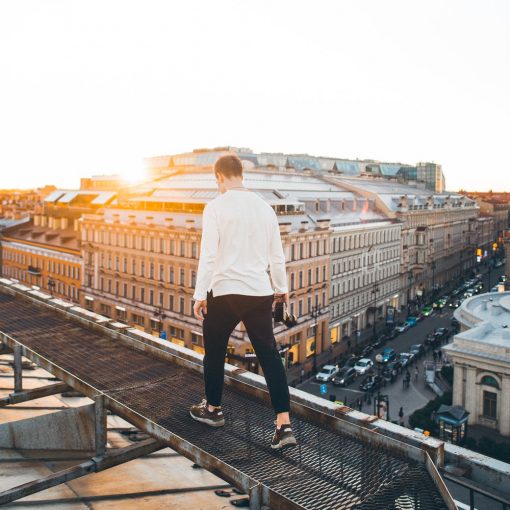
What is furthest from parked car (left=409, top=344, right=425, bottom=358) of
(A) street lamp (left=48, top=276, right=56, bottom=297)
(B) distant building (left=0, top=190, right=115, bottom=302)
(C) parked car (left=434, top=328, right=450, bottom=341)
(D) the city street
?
(A) street lamp (left=48, top=276, right=56, bottom=297)

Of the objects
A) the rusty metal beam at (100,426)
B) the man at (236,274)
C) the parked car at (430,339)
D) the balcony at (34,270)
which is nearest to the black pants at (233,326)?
the man at (236,274)

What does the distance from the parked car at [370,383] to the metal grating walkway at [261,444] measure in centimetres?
3358

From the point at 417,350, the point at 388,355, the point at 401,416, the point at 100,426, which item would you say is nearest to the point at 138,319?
the point at 388,355

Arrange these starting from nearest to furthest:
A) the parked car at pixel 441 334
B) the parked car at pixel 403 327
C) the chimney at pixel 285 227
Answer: the chimney at pixel 285 227 < the parked car at pixel 441 334 < the parked car at pixel 403 327

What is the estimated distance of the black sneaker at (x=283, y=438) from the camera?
225 inches

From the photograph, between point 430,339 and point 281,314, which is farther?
point 430,339

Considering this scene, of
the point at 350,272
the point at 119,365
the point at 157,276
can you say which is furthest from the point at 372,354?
the point at 119,365

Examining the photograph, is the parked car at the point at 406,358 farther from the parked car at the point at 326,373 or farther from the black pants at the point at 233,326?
the black pants at the point at 233,326

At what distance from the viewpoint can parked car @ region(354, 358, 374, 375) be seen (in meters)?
44.8

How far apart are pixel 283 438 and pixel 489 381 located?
32.2m

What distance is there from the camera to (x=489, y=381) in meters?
34.7

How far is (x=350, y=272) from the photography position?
2264 inches

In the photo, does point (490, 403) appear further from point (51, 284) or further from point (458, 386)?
point (51, 284)

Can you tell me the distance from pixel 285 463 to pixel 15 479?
3229mm
